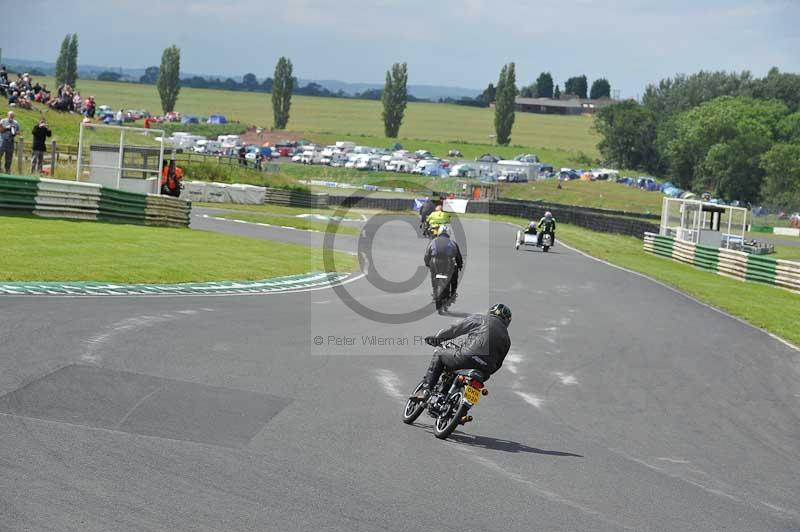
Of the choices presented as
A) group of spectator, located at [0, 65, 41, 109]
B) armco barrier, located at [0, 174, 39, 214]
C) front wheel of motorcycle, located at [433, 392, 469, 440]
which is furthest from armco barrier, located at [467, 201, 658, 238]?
front wheel of motorcycle, located at [433, 392, 469, 440]

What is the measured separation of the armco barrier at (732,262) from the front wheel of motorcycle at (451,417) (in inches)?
1017

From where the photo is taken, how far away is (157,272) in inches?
827

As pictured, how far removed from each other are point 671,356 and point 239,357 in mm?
7778

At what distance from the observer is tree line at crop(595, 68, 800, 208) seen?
98.2 m

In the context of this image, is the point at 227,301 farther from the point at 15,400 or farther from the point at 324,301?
the point at 15,400

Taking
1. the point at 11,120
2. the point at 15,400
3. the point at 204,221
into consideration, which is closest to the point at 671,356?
the point at 15,400


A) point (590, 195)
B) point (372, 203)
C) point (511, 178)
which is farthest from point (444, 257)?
point (511, 178)

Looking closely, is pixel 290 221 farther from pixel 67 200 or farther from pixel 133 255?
pixel 133 255

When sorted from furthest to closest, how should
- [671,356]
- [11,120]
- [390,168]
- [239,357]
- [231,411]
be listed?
[390,168] < [11,120] < [671,356] < [239,357] < [231,411]

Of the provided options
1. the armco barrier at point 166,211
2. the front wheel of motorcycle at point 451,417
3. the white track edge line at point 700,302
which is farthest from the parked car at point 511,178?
the front wheel of motorcycle at point 451,417

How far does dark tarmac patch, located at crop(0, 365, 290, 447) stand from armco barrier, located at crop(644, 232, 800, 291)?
87.4ft

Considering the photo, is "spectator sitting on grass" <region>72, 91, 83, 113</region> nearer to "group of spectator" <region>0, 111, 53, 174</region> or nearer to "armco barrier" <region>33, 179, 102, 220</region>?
"group of spectator" <region>0, 111, 53, 174</region>

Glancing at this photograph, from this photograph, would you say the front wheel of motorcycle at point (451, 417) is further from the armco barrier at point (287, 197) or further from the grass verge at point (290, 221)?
the armco barrier at point (287, 197)

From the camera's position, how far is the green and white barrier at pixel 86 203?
25.8 meters
